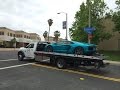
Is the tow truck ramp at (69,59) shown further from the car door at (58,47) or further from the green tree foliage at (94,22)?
the green tree foliage at (94,22)

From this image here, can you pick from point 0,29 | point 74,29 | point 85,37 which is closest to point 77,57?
point 85,37

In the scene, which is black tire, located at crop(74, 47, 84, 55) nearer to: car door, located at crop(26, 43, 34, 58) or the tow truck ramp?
the tow truck ramp

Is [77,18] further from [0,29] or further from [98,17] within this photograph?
[0,29]

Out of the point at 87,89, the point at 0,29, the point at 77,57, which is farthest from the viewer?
the point at 0,29

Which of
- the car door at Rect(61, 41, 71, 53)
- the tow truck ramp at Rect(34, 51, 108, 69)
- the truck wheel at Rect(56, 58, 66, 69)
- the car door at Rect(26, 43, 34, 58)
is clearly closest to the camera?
the tow truck ramp at Rect(34, 51, 108, 69)

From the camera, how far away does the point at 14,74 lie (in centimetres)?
1661

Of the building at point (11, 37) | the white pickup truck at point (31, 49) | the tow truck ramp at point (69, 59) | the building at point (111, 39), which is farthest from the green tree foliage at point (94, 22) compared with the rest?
the building at point (11, 37)

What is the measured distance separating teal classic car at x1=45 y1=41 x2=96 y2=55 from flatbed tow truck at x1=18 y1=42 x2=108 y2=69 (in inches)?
15.2

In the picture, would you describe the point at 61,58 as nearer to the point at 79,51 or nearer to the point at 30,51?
the point at 79,51

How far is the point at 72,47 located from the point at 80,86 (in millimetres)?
6787

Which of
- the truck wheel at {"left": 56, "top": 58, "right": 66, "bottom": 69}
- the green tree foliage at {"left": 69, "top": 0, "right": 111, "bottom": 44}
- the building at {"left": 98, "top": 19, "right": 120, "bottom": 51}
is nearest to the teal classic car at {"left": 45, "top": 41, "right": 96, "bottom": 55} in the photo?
the truck wheel at {"left": 56, "top": 58, "right": 66, "bottom": 69}

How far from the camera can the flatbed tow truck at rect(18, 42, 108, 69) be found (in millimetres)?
17969

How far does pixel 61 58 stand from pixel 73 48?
4.14 ft

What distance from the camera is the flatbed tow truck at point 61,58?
1797 centimetres
